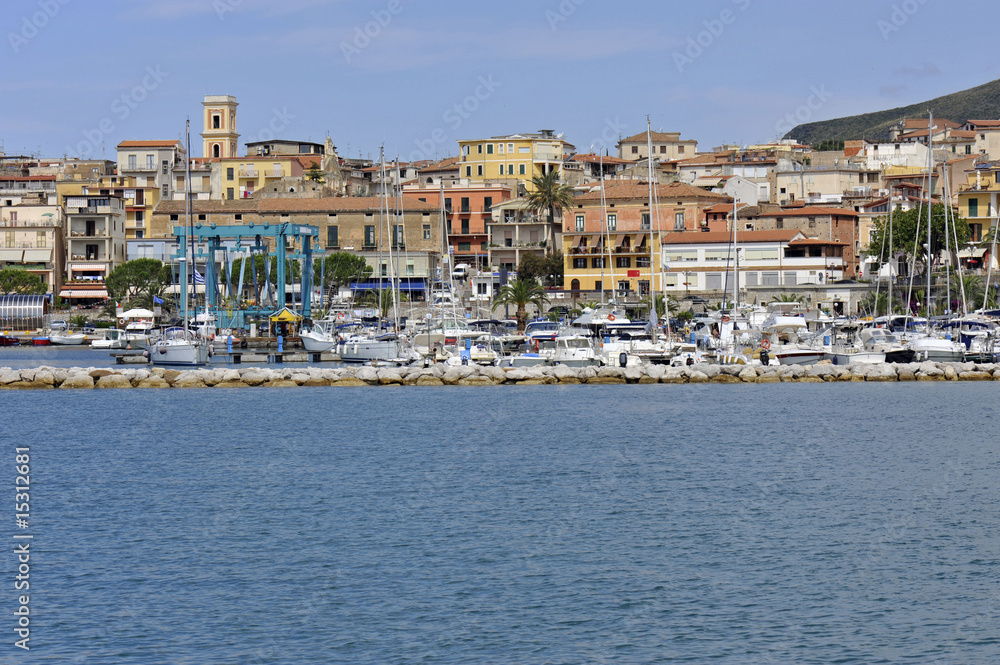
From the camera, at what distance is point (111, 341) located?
237ft

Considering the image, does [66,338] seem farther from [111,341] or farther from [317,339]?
[317,339]

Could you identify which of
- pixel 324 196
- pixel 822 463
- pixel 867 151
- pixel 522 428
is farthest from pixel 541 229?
pixel 822 463

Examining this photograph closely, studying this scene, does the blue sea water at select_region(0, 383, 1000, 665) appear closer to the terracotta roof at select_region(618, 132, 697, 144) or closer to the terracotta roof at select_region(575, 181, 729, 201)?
the terracotta roof at select_region(575, 181, 729, 201)

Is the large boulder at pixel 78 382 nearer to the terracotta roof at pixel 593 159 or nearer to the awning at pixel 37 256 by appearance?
the awning at pixel 37 256

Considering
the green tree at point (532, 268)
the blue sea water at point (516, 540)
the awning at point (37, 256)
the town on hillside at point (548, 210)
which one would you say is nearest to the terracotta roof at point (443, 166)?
the town on hillside at point (548, 210)

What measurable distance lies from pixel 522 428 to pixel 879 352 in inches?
787

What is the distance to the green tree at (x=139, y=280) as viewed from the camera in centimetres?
8569

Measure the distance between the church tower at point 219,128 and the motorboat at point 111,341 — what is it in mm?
41545

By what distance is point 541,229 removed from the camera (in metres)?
93.6

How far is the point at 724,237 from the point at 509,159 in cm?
3202

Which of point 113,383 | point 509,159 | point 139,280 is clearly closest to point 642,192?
point 509,159

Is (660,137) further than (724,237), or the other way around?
(660,137)

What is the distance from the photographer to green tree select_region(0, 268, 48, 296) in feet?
292

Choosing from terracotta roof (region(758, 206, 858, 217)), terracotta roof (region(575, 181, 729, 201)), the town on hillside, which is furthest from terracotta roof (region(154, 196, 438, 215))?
terracotta roof (region(758, 206, 858, 217))
